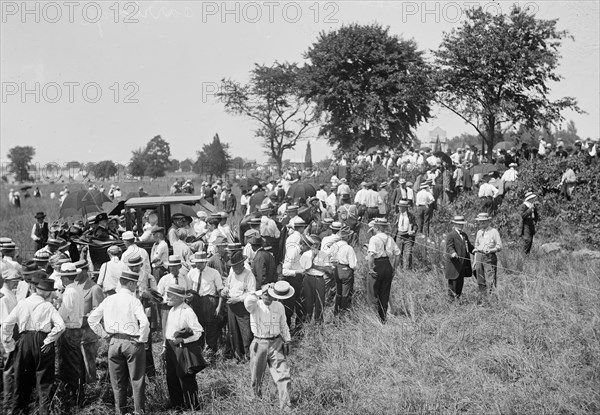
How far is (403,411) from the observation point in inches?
267

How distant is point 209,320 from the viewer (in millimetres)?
9078

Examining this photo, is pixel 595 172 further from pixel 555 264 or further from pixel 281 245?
pixel 281 245

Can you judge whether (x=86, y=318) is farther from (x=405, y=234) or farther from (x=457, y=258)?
(x=405, y=234)

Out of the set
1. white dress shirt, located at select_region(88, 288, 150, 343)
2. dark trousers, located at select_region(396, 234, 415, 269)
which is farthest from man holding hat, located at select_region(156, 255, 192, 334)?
dark trousers, located at select_region(396, 234, 415, 269)

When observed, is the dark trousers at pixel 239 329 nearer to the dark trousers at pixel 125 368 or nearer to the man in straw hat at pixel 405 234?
the dark trousers at pixel 125 368

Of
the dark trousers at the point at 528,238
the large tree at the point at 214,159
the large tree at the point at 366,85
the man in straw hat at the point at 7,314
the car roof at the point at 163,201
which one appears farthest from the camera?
the large tree at the point at 214,159

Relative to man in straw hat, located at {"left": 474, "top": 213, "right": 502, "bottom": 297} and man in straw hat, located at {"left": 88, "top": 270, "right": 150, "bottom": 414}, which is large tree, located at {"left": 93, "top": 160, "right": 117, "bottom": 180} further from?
man in straw hat, located at {"left": 88, "top": 270, "right": 150, "bottom": 414}

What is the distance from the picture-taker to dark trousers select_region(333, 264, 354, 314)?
10281 mm

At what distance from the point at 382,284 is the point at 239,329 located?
2.72 meters

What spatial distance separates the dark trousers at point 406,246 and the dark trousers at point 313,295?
141 inches

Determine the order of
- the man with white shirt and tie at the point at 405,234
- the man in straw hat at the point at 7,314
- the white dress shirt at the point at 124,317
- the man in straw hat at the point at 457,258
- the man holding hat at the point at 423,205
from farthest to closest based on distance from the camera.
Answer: the man holding hat at the point at 423,205, the man with white shirt and tie at the point at 405,234, the man in straw hat at the point at 457,258, the man in straw hat at the point at 7,314, the white dress shirt at the point at 124,317

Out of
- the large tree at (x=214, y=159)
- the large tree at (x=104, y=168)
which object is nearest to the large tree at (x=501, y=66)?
the large tree at (x=214, y=159)

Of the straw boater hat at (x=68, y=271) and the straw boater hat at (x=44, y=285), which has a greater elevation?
the straw boater hat at (x=68, y=271)

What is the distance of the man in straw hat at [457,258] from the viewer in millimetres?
10508
